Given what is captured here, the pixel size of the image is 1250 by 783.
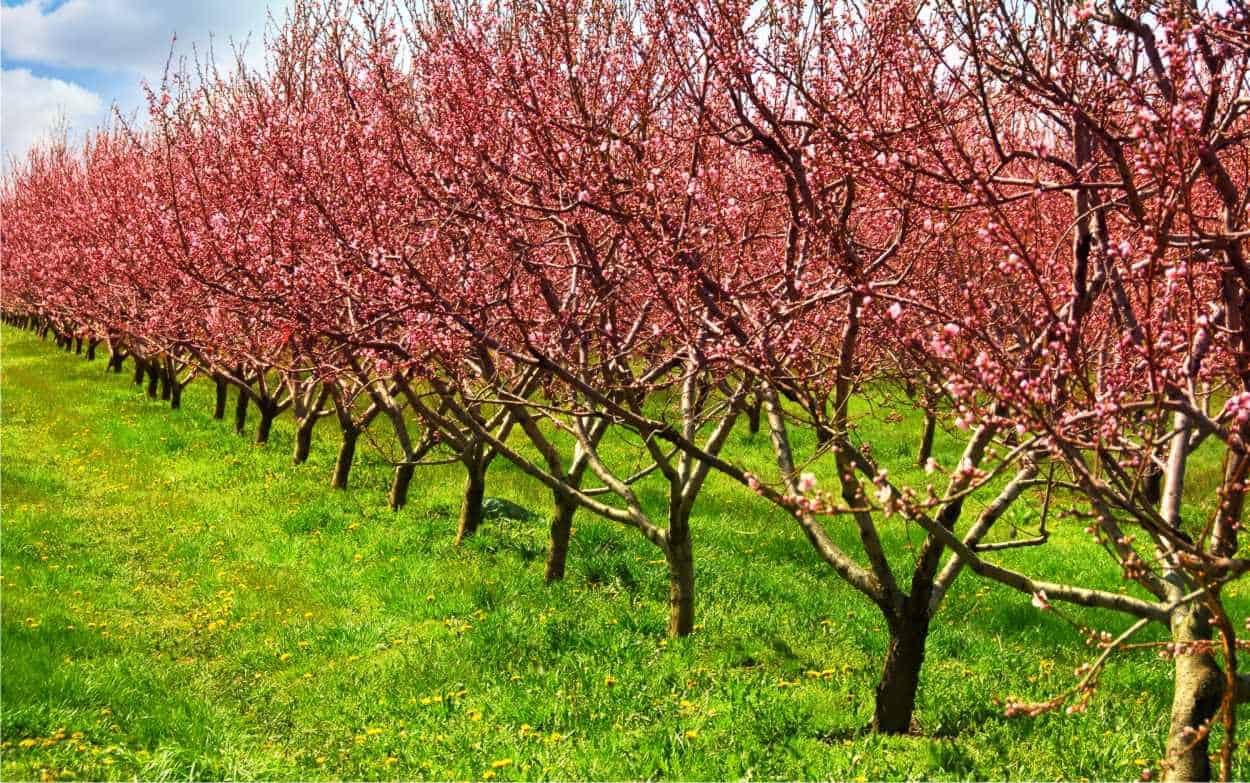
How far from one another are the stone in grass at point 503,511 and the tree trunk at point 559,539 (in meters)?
2.73

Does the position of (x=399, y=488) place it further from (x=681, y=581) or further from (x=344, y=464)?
(x=681, y=581)

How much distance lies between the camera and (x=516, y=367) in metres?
11.9

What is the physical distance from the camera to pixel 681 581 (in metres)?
8.68

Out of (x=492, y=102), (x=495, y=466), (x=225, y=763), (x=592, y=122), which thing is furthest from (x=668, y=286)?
(x=495, y=466)

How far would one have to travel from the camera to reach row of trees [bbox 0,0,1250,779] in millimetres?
3766

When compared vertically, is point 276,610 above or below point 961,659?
below

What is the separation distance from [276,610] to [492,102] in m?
5.63

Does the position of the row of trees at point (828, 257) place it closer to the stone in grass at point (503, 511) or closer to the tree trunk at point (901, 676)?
the tree trunk at point (901, 676)

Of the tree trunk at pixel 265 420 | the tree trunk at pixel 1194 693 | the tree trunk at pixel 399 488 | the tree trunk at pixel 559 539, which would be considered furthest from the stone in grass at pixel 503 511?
the tree trunk at pixel 1194 693

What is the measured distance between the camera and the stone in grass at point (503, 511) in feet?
42.8

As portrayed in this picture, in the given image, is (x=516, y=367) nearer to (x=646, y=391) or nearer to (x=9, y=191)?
(x=646, y=391)

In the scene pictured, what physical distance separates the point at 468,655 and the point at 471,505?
3.74m

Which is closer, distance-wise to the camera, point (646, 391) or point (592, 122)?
point (592, 122)

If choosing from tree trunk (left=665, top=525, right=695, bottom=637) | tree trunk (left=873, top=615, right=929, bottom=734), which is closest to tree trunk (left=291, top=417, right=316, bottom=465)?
tree trunk (left=665, top=525, right=695, bottom=637)
